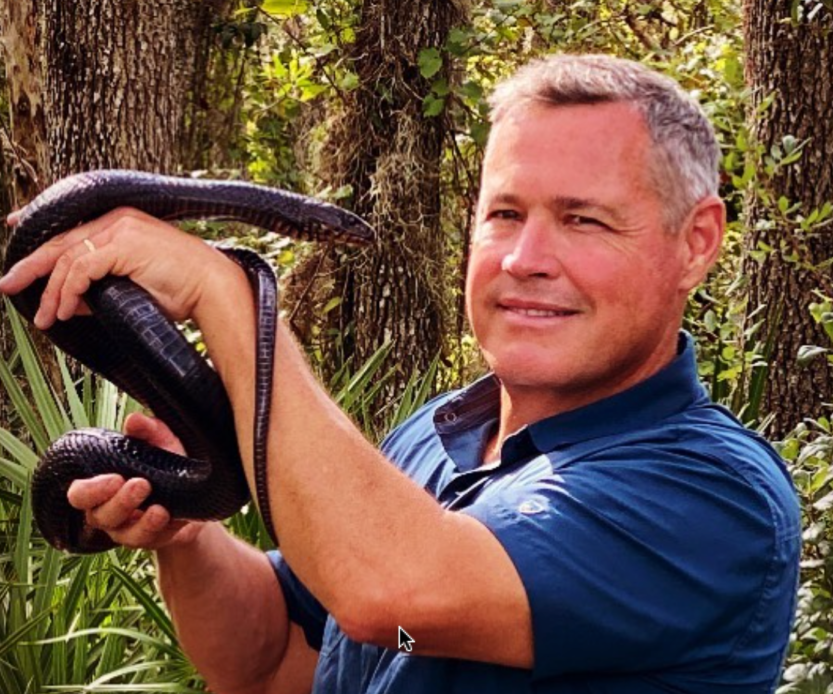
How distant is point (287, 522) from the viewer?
198cm

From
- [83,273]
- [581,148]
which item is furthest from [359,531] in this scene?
[581,148]

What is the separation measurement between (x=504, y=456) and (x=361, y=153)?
471cm

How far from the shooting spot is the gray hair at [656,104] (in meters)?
2.43

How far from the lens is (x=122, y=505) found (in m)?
2.30

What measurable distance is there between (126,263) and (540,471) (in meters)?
0.68

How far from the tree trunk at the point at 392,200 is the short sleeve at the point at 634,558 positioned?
4.54 metres

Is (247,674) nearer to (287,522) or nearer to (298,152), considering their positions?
(287,522)

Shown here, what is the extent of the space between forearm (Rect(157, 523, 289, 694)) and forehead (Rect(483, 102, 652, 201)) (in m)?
0.81

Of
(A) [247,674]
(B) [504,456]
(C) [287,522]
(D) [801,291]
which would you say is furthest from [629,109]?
(D) [801,291]

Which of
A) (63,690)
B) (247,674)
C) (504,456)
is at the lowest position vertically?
(63,690)

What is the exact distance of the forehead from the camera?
7.80 feet

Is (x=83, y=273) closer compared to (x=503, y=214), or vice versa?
(x=83, y=273)

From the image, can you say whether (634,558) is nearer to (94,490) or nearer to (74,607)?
(94,490)

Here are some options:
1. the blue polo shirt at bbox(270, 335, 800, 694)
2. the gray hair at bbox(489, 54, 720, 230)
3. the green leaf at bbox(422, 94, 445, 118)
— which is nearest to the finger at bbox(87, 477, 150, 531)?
the blue polo shirt at bbox(270, 335, 800, 694)
